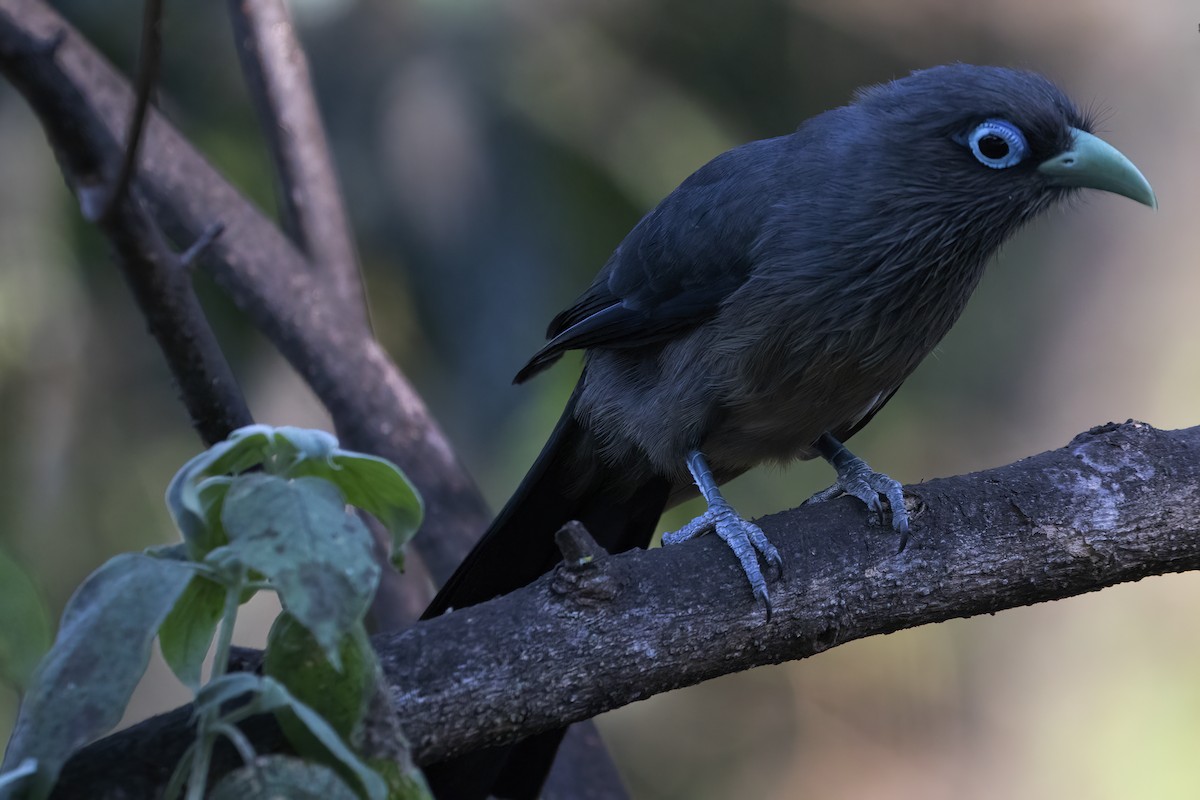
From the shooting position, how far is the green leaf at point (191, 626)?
1.25 metres

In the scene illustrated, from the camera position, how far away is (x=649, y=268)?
3.27 meters

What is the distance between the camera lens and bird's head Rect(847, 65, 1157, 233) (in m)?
2.82

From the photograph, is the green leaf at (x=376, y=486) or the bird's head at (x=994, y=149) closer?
the green leaf at (x=376, y=486)

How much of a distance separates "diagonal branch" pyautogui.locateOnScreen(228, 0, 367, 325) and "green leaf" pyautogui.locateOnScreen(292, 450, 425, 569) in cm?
244

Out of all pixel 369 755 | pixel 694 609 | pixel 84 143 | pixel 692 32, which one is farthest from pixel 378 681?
pixel 692 32

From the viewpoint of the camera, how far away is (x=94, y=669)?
1087 mm

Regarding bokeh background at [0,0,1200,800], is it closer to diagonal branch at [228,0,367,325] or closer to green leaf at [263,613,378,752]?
diagonal branch at [228,0,367,325]

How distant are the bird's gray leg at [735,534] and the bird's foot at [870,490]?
0.24 m

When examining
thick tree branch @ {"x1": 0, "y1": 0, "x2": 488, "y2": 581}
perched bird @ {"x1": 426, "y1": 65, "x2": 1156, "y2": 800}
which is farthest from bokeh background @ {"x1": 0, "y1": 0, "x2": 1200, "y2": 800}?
perched bird @ {"x1": 426, "y1": 65, "x2": 1156, "y2": 800}

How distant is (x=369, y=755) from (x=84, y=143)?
169 cm

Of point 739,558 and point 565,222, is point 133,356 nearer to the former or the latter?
point 565,222

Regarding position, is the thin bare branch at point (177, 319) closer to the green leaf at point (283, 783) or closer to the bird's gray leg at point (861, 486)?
the bird's gray leg at point (861, 486)

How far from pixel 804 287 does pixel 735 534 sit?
0.72 metres

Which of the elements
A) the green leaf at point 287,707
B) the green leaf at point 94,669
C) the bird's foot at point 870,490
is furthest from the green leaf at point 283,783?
the bird's foot at point 870,490
